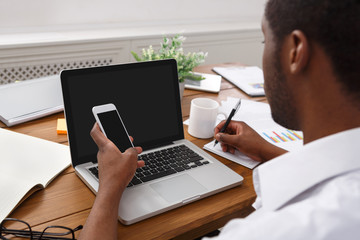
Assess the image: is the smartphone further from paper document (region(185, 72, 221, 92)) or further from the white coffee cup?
paper document (region(185, 72, 221, 92))

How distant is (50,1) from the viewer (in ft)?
6.61

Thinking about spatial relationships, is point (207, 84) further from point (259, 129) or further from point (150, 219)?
point (150, 219)

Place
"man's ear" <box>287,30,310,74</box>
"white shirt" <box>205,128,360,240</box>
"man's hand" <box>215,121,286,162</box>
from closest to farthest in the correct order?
"white shirt" <box>205,128,360,240</box>, "man's ear" <box>287,30,310,74</box>, "man's hand" <box>215,121,286,162</box>

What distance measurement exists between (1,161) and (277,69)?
2.17 feet

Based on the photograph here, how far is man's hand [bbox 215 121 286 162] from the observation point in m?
0.99

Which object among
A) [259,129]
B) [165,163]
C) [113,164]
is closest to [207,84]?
[259,129]

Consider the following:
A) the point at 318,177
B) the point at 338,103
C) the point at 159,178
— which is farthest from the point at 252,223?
the point at 159,178

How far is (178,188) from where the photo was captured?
2.72ft

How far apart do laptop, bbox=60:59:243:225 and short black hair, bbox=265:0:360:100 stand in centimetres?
41

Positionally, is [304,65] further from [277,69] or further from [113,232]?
[113,232]

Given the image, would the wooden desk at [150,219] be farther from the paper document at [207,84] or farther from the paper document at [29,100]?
the paper document at [207,84]

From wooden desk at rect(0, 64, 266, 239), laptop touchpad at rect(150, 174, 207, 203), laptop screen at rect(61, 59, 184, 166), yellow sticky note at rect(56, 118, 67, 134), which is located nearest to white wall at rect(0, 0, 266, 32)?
yellow sticky note at rect(56, 118, 67, 134)

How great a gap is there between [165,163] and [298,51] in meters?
0.46

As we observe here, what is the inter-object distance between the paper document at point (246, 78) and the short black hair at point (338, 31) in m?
0.91
